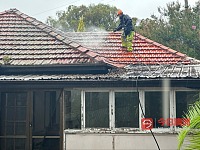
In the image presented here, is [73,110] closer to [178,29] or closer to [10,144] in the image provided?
[10,144]

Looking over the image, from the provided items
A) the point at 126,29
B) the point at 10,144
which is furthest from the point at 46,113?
the point at 126,29

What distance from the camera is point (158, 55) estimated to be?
40.1 ft

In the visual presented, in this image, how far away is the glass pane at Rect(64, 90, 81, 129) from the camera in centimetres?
880

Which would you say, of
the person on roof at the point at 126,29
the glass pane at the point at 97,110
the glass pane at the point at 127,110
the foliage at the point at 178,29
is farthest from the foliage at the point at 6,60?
the foliage at the point at 178,29

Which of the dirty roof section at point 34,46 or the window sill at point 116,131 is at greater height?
the dirty roof section at point 34,46

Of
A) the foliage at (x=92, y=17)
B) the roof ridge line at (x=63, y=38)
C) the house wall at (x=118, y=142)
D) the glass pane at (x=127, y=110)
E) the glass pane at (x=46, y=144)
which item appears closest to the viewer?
the house wall at (x=118, y=142)

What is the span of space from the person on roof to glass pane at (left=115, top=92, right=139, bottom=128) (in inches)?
148

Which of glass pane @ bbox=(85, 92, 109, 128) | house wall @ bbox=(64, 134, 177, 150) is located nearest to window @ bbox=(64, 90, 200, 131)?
glass pane @ bbox=(85, 92, 109, 128)

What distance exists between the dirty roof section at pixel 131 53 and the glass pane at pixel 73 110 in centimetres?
274

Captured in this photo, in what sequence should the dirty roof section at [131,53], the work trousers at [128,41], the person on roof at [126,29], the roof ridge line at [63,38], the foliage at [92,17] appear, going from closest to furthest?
the roof ridge line at [63,38] < the dirty roof section at [131,53] < the person on roof at [126,29] < the work trousers at [128,41] < the foliage at [92,17]

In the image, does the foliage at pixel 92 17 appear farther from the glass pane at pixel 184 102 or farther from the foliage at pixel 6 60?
the glass pane at pixel 184 102

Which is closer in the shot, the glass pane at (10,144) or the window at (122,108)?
the window at (122,108)

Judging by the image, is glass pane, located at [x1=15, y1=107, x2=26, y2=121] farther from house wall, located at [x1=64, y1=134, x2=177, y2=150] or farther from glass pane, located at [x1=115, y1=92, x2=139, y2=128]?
glass pane, located at [x1=115, y1=92, x2=139, y2=128]

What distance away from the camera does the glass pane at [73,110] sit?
28.9 feet
